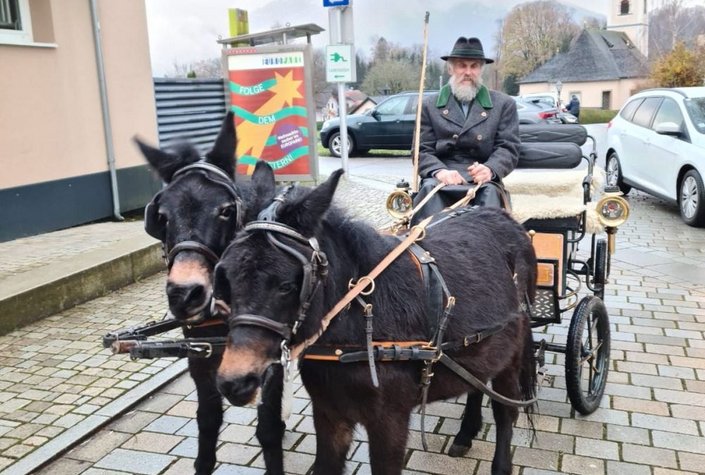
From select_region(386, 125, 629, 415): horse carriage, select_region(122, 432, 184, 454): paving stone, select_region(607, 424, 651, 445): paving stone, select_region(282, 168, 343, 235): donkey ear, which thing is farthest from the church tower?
select_region(282, 168, 343, 235): donkey ear

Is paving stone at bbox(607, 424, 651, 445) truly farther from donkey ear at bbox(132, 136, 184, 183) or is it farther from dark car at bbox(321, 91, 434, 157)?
dark car at bbox(321, 91, 434, 157)

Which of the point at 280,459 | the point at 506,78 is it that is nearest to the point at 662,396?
the point at 280,459

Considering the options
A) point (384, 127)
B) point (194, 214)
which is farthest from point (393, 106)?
point (194, 214)

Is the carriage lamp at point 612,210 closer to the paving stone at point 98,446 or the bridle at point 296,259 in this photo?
A: the bridle at point 296,259

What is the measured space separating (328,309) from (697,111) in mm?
9862

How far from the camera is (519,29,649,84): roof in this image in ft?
239

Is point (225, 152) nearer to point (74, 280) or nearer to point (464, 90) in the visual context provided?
point (464, 90)

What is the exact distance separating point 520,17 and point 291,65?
83.0 metres

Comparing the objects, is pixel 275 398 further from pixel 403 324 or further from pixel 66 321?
pixel 66 321

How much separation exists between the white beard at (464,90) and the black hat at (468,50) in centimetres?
18

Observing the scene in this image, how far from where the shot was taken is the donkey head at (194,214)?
8.39ft

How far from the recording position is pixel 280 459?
11.3 feet

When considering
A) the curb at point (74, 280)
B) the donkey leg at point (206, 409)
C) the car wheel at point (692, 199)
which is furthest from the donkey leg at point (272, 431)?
the car wheel at point (692, 199)

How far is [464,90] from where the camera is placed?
185 inches
